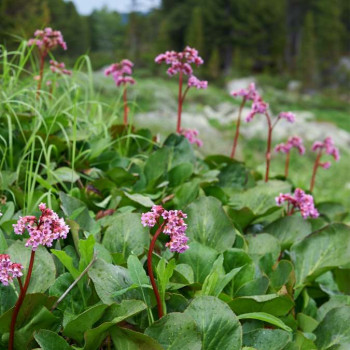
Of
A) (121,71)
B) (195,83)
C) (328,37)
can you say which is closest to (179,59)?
(195,83)

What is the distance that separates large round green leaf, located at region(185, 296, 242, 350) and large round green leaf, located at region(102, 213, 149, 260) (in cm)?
31

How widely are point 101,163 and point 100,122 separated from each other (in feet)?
0.71

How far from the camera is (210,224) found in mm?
1528

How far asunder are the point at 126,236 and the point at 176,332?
1.27 ft

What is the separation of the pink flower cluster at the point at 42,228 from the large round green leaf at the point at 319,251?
2.66 ft

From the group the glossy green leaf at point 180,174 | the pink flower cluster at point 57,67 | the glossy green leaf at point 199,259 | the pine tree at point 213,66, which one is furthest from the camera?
the pine tree at point 213,66

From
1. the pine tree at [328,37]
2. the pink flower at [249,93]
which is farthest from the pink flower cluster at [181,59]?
the pine tree at [328,37]

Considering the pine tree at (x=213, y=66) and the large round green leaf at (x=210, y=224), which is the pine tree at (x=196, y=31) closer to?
the pine tree at (x=213, y=66)

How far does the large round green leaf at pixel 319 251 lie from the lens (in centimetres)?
156

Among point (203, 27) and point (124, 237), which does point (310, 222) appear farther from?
point (203, 27)

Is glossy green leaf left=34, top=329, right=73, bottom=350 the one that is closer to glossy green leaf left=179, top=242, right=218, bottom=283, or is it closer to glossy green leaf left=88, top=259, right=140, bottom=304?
glossy green leaf left=88, top=259, right=140, bottom=304

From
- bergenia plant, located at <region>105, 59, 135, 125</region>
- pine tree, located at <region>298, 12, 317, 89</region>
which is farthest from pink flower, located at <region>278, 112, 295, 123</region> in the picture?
pine tree, located at <region>298, 12, 317, 89</region>

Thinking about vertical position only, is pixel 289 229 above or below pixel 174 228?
below

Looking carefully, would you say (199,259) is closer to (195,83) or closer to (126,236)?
(126,236)
